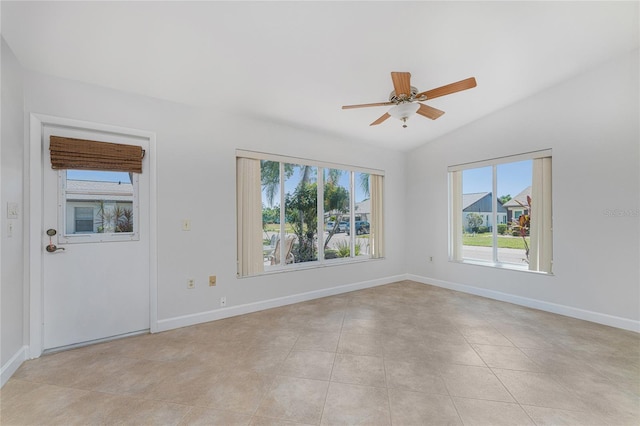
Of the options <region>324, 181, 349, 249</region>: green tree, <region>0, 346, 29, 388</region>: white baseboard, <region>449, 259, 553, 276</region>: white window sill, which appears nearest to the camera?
<region>0, 346, 29, 388</region>: white baseboard

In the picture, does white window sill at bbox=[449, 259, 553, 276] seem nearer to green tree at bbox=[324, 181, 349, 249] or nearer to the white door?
green tree at bbox=[324, 181, 349, 249]

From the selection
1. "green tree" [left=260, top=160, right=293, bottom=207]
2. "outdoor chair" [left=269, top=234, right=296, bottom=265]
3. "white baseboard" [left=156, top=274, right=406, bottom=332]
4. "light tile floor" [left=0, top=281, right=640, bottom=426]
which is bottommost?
"light tile floor" [left=0, top=281, right=640, bottom=426]

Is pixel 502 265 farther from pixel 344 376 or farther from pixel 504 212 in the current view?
pixel 344 376

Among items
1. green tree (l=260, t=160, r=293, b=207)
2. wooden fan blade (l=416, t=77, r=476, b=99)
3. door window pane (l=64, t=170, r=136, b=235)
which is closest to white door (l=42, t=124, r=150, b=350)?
door window pane (l=64, t=170, r=136, b=235)

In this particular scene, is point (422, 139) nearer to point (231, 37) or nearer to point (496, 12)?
point (496, 12)

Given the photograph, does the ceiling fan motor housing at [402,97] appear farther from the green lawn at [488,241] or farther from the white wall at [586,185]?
the green lawn at [488,241]

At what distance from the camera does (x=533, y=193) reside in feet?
12.5

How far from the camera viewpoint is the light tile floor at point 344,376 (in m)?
1.73

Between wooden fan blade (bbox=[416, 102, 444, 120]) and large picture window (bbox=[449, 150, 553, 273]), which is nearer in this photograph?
wooden fan blade (bbox=[416, 102, 444, 120])

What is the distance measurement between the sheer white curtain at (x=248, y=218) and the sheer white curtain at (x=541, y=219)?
3785 millimetres

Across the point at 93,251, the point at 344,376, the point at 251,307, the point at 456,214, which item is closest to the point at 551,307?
the point at 456,214

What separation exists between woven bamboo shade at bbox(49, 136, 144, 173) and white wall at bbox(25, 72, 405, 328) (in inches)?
8.9

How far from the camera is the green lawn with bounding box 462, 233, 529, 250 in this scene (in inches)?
162

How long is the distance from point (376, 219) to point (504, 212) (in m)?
2.00
